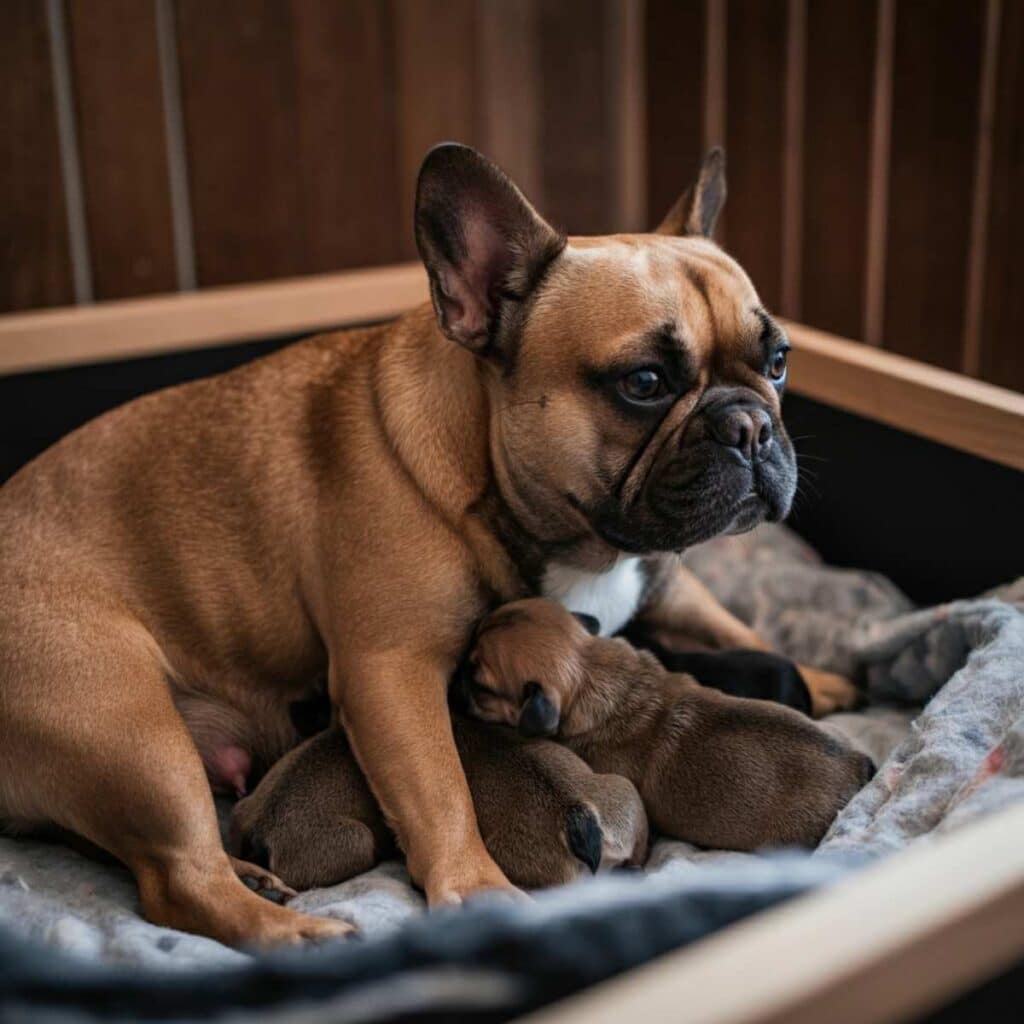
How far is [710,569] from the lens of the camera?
8.43 ft

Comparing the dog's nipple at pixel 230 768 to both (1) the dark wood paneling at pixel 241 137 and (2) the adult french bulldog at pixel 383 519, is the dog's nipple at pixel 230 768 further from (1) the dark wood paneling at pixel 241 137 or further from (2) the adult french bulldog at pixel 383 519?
(1) the dark wood paneling at pixel 241 137

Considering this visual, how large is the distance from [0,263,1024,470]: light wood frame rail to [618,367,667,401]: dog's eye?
2.46 feet

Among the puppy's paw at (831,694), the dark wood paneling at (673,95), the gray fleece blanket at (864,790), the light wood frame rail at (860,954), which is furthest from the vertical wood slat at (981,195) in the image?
the light wood frame rail at (860,954)

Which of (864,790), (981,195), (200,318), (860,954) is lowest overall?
(864,790)

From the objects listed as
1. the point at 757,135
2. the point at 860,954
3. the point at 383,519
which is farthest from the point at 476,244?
the point at 757,135

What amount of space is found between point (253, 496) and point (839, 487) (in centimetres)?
113

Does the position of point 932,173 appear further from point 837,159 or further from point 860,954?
point 860,954

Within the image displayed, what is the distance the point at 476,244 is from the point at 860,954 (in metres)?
1.08

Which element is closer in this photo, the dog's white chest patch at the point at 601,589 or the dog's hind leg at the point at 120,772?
the dog's hind leg at the point at 120,772

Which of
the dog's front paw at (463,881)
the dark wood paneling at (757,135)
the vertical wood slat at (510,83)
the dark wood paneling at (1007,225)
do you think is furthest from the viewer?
the vertical wood slat at (510,83)


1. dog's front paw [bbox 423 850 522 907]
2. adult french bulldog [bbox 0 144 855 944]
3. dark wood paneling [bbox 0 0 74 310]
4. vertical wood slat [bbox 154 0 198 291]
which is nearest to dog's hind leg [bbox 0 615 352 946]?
adult french bulldog [bbox 0 144 855 944]

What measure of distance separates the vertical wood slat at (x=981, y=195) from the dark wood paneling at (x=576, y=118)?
1.04 metres

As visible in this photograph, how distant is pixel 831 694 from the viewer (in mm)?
2182

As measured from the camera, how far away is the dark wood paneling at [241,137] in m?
2.96
